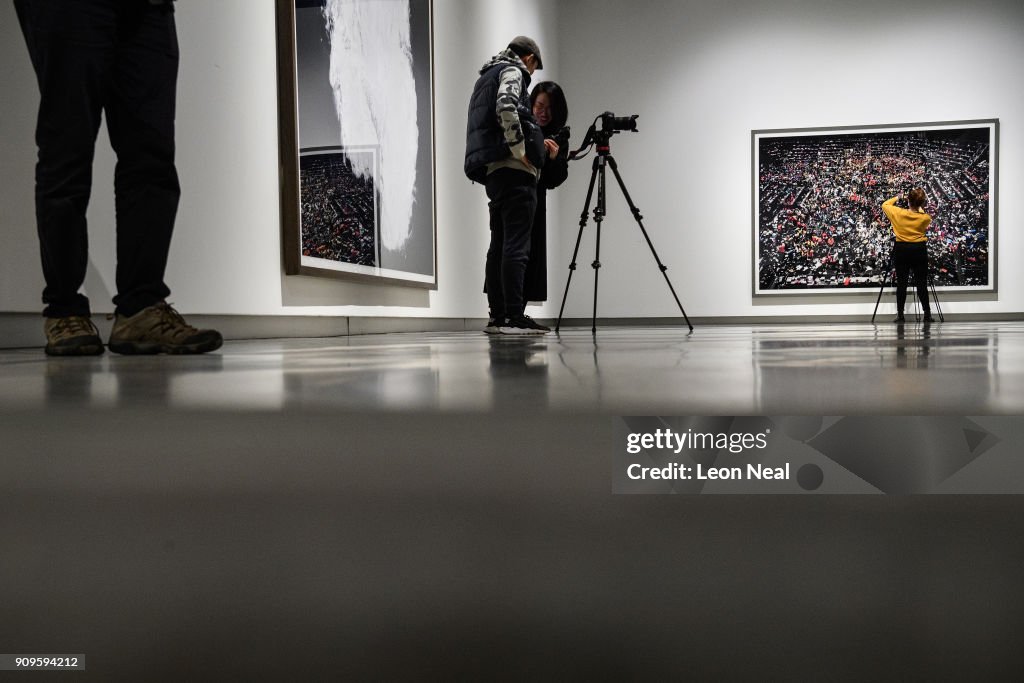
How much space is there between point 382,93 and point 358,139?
0.36 metres

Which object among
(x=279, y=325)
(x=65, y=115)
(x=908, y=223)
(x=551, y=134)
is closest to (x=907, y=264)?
(x=908, y=223)

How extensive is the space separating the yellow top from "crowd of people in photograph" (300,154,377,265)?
496cm

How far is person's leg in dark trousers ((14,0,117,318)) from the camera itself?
4.32 ft

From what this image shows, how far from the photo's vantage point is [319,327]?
9.73ft

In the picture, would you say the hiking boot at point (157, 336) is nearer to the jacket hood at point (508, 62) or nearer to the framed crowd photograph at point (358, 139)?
the framed crowd photograph at point (358, 139)

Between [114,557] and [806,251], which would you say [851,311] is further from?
[114,557]

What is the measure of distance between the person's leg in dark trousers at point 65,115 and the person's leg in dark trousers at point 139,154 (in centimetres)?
5

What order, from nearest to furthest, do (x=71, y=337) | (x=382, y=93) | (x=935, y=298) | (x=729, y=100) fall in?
(x=71, y=337) → (x=382, y=93) → (x=935, y=298) → (x=729, y=100)

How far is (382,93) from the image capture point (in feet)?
11.3

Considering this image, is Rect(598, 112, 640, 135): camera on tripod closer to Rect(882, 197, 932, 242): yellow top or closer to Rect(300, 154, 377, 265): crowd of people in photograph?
Rect(300, 154, 377, 265): crowd of people in photograph

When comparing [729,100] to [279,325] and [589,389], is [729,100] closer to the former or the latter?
[279,325]

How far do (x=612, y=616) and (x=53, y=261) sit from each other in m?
1.35

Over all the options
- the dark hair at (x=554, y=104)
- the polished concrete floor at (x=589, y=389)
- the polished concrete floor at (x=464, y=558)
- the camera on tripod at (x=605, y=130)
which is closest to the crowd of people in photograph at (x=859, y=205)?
the camera on tripod at (x=605, y=130)

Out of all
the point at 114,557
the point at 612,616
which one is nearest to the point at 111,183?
the point at 114,557
